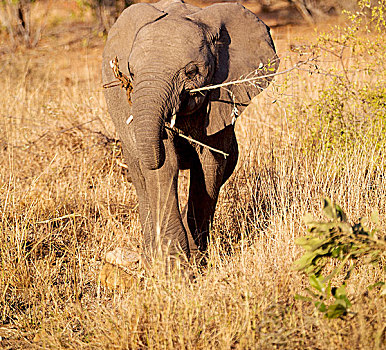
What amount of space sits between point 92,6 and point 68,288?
1170 centimetres

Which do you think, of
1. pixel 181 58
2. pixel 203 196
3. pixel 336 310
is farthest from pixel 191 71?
pixel 336 310

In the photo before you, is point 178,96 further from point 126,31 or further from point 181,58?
point 126,31

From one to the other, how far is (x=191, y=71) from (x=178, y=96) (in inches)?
8.2

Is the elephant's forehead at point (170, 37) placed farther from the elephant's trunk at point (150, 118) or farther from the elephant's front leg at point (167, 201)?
the elephant's front leg at point (167, 201)

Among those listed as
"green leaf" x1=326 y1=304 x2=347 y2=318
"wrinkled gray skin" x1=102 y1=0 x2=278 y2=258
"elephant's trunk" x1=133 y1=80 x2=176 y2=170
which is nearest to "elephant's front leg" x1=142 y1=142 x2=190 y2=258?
→ "wrinkled gray skin" x1=102 y1=0 x2=278 y2=258

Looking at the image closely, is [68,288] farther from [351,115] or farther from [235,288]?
[351,115]

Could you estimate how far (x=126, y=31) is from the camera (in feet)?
14.3

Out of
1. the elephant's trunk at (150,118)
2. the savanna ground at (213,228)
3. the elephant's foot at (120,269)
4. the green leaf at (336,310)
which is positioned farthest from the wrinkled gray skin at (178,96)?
the green leaf at (336,310)

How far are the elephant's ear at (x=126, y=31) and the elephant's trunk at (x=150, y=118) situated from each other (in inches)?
22.8

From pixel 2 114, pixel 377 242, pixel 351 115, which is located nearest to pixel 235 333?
pixel 377 242

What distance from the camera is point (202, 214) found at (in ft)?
16.4

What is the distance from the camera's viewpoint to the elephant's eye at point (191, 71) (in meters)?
3.87

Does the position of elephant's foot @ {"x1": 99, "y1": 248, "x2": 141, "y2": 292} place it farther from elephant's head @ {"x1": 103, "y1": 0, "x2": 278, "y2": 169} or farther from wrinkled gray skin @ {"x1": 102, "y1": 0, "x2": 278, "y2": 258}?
elephant's head @ {"x1": 103, "y1": 0, "x2": 278, "y2": 169}

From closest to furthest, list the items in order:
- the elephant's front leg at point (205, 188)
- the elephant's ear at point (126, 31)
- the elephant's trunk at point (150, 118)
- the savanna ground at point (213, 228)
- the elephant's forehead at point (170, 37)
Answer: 1. the savanna ground at point (213, 228)
2. the elephant's trunk at point (150, 118)
3. the elephant's forehead at point (170, 37)
4. the elephant's ear at point (126, 31)
5. the elephant's front leg at point (205, 188)
